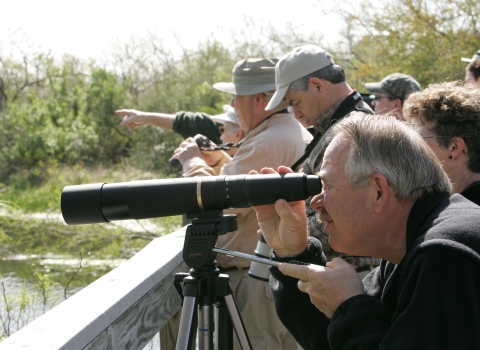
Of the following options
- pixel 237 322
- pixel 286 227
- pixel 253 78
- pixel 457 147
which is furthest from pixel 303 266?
pixel 253 78

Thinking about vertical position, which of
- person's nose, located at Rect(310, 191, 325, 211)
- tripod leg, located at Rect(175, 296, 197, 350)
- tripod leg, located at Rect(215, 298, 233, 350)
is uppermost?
person's nose, located at Rect(310, 191, 325, 211)

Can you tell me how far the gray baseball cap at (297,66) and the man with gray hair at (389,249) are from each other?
3.19 ft

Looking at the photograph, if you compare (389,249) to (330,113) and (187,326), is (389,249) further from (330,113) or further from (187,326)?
(330,113)

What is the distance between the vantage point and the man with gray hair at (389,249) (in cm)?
122

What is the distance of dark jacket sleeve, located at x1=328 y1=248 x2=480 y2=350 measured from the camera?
1.19m

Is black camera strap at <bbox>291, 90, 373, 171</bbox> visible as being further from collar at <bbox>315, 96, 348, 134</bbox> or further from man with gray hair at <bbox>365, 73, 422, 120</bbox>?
man with gray hair at <bbox>365, 73, 422, 120</bbox>

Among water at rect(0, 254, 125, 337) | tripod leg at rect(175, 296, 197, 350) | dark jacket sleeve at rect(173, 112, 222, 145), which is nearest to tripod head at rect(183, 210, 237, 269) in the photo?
tripod leg at rect(175, 296, 197, 350)

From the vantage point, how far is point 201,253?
6.14ft

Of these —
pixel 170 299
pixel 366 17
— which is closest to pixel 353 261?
pixel 170 299

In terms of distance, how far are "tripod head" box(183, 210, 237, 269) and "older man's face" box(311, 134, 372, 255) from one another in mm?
343

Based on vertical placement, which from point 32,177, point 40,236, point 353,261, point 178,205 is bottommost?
point 32,177

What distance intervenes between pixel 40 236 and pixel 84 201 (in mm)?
6929

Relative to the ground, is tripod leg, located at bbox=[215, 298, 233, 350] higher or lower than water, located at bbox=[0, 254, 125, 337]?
higher

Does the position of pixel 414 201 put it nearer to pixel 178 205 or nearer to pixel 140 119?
pixel 178 205
